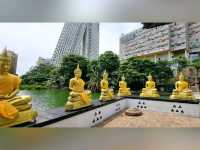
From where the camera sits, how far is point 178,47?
2643 mm

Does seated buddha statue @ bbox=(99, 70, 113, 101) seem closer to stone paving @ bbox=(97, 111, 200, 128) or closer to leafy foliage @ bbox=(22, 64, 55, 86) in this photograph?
stone paving @ bbox=(97, 111, 200, 128)

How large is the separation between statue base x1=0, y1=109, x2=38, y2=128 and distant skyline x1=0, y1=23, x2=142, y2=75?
583 mm

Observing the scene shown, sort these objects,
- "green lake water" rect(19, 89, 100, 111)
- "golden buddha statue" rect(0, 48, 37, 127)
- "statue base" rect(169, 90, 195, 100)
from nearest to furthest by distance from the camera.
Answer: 1. "golden buddha statue" rect(0, 48, 37, 127)
2. "green lake water" rect(19, 89, 100, 111)
3. "statue base" rect(169, 90, 195, 100)

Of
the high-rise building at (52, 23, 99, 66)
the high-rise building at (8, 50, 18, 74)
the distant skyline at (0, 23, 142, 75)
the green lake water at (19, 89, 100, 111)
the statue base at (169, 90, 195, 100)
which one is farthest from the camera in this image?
the statue base at (169, 90, 195, 100)

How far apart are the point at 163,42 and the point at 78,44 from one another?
102 cm

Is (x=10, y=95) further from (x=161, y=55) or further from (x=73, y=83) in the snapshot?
(x=161, y=55)

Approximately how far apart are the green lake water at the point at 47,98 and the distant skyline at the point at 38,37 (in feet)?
0.94

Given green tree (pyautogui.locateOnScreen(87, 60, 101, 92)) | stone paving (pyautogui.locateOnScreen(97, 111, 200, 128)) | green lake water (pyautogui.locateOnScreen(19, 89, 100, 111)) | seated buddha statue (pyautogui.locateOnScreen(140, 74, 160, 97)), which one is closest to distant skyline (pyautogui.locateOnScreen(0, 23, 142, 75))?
green tree (pyautogui.locateOnScreen(87, 60, 101, 92))

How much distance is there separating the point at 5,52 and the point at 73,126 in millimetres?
928

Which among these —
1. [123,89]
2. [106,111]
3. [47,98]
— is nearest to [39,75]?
[47,98]

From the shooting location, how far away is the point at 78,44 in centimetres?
266

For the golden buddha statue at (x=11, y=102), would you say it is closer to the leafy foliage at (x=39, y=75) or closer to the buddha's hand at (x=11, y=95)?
the buddha's hand at (x=11, y=95)

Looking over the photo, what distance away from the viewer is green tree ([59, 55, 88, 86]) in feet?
7.79

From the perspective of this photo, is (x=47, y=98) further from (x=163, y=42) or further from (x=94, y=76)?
(x=163, y=42)
